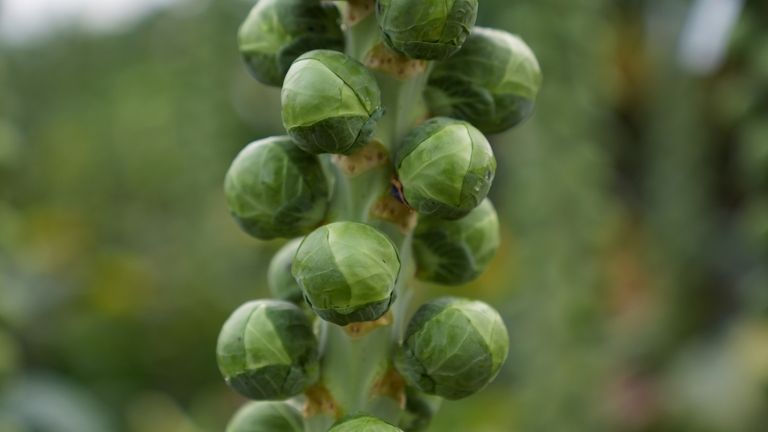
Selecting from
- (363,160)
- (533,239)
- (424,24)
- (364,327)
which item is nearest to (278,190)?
(363,160)

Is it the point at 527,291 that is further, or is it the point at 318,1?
the point at 527,291

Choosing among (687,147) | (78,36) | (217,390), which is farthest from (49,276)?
(78,36)

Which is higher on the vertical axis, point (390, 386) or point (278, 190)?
point (278, 190)

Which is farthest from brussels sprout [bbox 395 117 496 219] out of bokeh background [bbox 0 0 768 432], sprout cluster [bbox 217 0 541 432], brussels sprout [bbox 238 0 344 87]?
bokeh background [bbox 0 0 768 432]

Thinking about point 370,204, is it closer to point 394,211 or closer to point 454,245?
point 394,211

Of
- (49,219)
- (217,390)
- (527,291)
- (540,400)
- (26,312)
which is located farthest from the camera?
(49,219)

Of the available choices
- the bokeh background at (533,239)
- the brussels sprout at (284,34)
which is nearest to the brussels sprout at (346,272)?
the brussels sprout at (284,34)

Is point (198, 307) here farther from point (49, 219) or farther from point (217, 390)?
point (49, 219)
